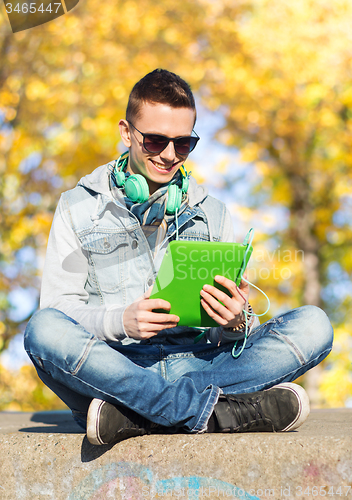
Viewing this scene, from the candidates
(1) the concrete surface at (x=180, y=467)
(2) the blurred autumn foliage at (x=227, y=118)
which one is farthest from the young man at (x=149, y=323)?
(2) the blurred autumn foliage at (x=227, y=118)

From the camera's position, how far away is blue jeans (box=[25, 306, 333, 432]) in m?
1.69

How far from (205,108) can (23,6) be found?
10.1 feet

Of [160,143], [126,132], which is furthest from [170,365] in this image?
[126,132]

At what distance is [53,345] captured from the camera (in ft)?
5.56

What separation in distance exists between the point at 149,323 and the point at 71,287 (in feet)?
1.62

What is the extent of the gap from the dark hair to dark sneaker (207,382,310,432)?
1.36 metres

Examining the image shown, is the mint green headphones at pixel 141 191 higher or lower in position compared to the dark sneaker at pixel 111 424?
higher

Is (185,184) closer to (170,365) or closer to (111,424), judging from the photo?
(170,365)

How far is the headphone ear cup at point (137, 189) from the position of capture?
2184 mm

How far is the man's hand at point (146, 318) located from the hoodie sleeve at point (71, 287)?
6cm

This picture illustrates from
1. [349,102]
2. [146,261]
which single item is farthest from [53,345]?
[349,102]

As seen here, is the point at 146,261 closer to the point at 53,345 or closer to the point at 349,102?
the point at 53,345

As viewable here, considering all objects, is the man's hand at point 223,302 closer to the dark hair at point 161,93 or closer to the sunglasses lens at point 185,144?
the sunglasses lens at point 185,144

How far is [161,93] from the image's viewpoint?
230cm
